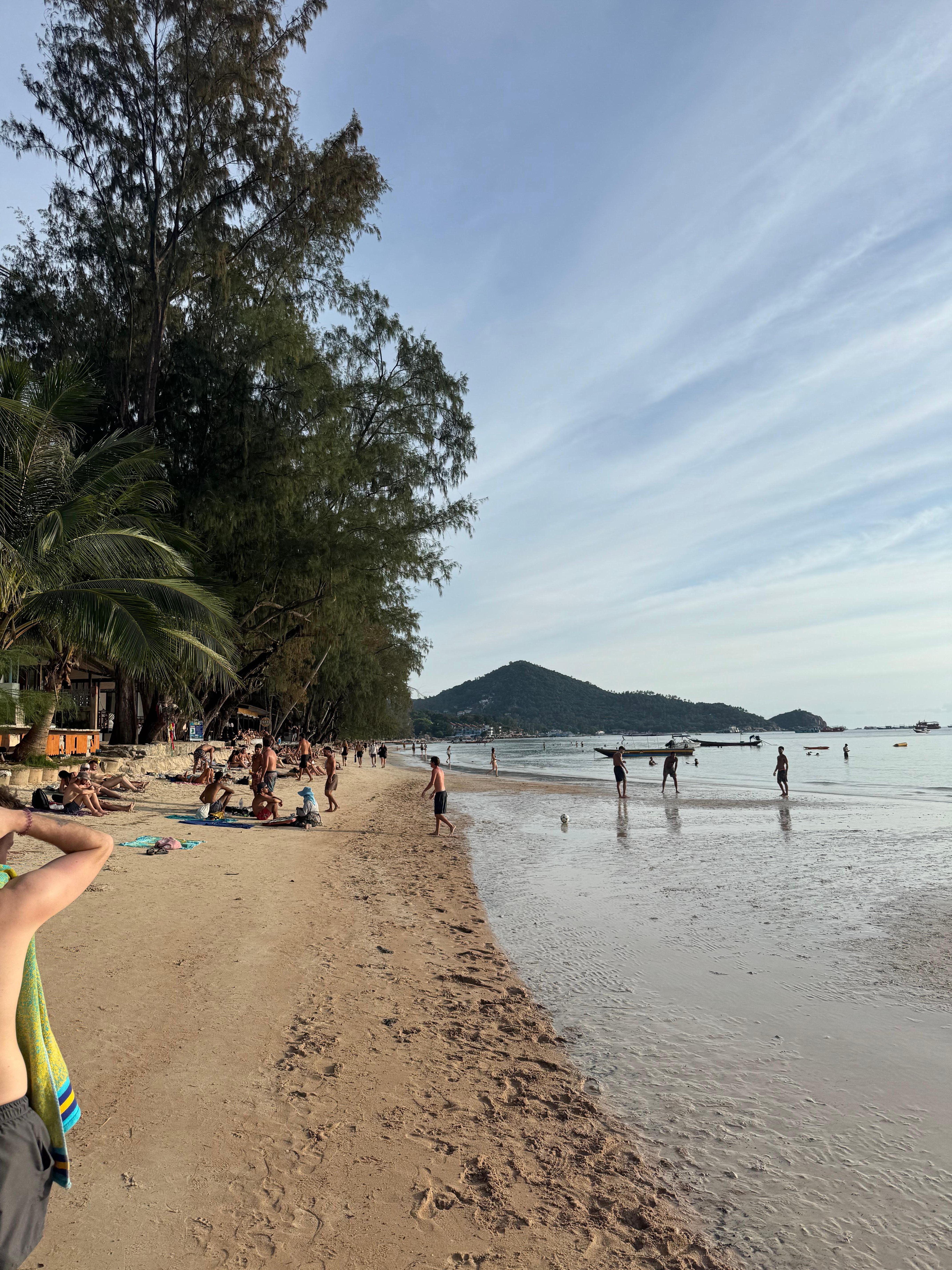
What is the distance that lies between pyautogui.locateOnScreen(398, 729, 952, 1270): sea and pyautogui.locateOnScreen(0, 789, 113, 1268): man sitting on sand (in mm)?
2639

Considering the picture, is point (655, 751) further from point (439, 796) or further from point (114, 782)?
point (114, 782)

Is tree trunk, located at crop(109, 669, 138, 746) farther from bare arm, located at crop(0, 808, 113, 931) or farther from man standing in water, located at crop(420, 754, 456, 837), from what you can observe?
bare arm, located at crop(0, 808, 113, 931)

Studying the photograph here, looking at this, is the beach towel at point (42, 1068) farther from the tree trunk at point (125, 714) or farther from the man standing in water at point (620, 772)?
the man standing in water at point (620, 772)

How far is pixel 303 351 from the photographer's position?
18.4 m

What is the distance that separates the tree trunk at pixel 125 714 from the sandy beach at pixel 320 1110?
49.7 feet

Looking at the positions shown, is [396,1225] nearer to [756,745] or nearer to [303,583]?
[303,583]

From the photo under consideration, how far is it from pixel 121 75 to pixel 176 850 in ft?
54.9

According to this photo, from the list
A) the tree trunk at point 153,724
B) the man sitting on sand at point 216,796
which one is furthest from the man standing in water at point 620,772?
the tree trunk at point 153,724

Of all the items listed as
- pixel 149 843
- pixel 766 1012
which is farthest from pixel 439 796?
pixel 766 1012

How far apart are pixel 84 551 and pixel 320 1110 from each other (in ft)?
34.0

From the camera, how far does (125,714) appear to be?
70.7 feet

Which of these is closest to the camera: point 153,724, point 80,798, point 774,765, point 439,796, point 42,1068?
point 42,1068

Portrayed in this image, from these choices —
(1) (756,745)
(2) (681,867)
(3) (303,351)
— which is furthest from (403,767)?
(1) (756,745)

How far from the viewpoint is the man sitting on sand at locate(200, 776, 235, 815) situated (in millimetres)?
13539
